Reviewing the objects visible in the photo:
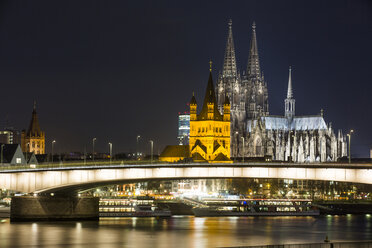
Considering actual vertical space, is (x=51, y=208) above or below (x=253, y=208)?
above

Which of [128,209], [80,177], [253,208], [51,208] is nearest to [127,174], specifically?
[80,177]

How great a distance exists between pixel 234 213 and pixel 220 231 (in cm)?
4133

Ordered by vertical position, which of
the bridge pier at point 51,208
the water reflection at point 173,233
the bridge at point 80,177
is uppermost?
the bridge at point 80,177

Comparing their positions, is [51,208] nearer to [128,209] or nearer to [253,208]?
[128,209]

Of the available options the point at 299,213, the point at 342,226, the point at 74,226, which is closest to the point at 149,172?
the point at 74,226

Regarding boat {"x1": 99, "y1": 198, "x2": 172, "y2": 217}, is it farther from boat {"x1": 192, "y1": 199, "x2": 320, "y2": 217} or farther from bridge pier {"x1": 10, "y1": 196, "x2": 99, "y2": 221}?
bridge pier {"x1": 10, "y1": 196, "x2": 99, "y2": 221}

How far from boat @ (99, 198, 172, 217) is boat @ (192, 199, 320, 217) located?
7.51 meters

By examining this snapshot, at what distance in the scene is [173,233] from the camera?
10000 cm

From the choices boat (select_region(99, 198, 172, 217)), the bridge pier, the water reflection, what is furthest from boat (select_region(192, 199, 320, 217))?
the bridge pier

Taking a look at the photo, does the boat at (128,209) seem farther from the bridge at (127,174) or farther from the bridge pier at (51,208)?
the bridge at (127,174)

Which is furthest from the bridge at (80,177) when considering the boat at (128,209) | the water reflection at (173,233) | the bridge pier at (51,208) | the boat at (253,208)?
the boat at (253,208)

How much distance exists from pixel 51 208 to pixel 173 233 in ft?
64.9

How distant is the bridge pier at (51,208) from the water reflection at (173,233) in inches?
96.3

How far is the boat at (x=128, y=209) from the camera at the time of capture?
135 m
